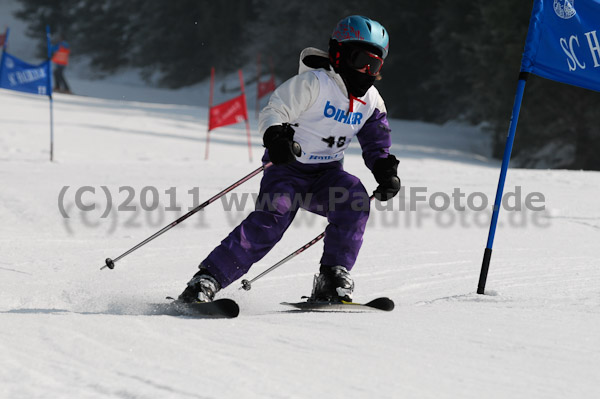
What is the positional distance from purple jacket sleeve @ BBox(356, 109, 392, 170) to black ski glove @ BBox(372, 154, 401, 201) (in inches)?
3.1

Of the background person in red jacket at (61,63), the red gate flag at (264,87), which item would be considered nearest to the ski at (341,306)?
the background person in red jacket at (61,63)

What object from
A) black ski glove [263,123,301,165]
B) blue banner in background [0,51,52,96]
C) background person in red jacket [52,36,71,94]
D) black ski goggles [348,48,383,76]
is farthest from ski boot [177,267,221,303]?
background person in red jacket [52,36,71,94]

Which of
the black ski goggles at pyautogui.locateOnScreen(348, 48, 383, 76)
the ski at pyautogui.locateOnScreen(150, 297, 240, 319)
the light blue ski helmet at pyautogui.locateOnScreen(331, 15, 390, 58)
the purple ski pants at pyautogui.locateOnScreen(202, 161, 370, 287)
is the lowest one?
the ski at pyautogui.locateOnScreen(150, 297, 240, 319)

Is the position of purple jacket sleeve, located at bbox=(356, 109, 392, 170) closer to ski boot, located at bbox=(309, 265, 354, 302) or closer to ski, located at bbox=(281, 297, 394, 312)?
ski boot, located at bbox=(309, 265, 354, 302)

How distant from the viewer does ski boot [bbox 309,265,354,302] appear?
3.44 m

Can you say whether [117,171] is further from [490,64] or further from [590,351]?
[490,64]

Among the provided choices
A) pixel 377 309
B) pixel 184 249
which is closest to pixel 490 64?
pixel 184 249

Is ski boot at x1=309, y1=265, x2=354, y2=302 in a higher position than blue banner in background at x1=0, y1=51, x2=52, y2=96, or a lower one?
lower

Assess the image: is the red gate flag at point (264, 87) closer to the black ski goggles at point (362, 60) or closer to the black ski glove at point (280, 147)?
the black ski goggles at point (362, 60)

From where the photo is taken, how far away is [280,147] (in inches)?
129

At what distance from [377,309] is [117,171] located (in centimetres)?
687

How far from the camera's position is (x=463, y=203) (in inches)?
307

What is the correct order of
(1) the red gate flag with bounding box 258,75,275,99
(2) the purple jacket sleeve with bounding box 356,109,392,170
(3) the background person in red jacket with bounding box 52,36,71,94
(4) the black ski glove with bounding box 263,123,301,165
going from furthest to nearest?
(1) the red gate flag with bounding box 258,75,275,99, (3) the background person in red jacket with bounding box 52,36,71,94, (2) the purple jacket sleeve with bounding box 356,109,392,170, (4) the black ski glove with bounding box 263,123,301,165

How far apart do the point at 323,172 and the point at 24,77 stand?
341 inches
